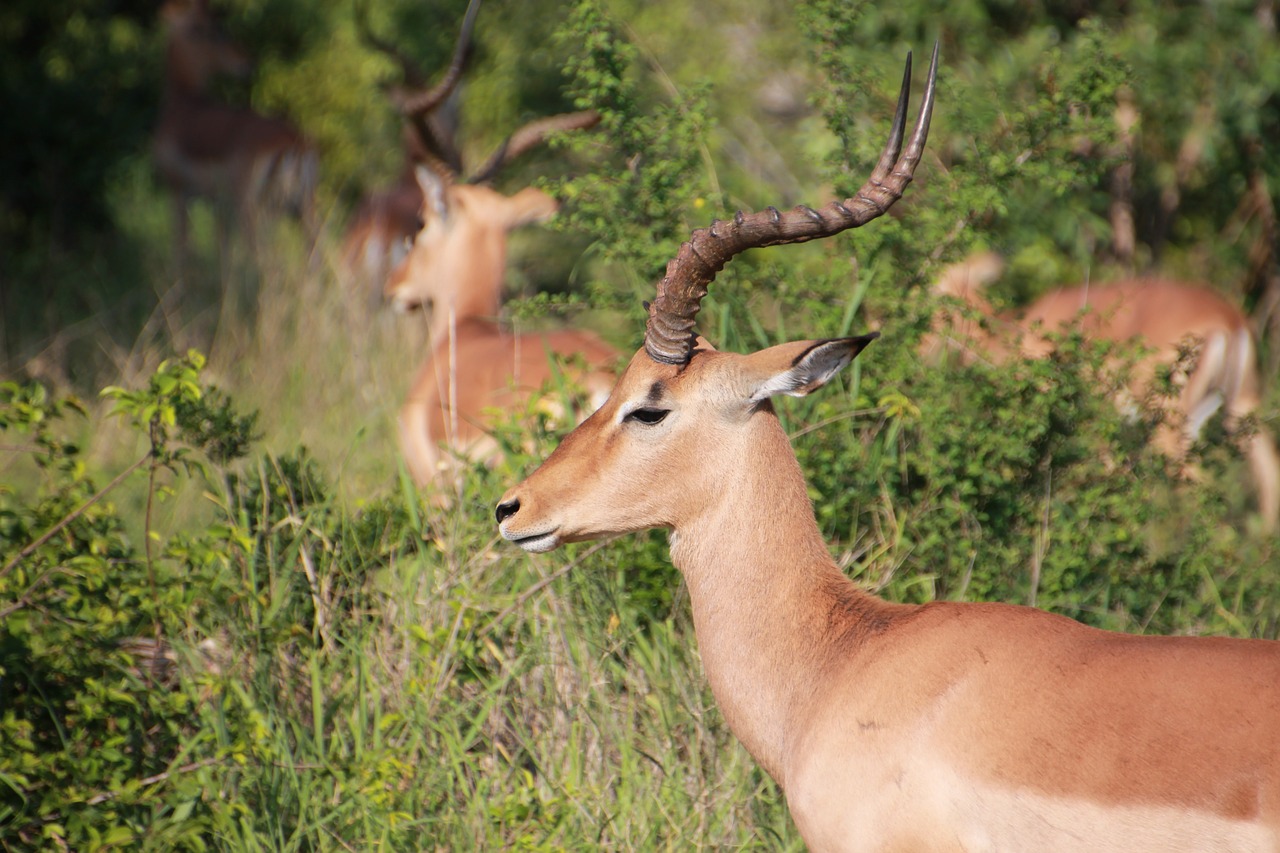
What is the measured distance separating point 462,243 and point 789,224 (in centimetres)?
425

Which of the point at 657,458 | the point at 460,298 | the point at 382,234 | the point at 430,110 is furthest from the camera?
the point at 382,234

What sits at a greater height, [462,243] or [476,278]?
[462,243]

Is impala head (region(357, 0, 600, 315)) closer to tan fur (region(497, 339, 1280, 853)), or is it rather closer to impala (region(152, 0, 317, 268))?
impala (region(152, 0, 317, 268))

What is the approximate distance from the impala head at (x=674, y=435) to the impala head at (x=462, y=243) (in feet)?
13.0

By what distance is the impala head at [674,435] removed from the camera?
303cm

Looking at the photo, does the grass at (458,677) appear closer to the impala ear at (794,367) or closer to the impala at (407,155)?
the impala ear at (794,367)

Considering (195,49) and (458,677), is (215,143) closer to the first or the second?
(195,49)

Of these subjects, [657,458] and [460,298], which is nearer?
[657,458]

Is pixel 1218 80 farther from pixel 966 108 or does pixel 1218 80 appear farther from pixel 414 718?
pixel 414 718

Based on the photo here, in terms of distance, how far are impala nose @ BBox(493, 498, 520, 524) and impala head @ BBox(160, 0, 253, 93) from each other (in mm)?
10715

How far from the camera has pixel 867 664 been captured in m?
2.81

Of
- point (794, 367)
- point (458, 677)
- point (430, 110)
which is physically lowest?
point (458, 677)

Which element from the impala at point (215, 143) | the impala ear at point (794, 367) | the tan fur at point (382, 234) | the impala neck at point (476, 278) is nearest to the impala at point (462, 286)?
the impala neck at point (476, 278)

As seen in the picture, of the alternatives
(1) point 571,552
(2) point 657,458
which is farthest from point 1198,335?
(2) point 657,458
